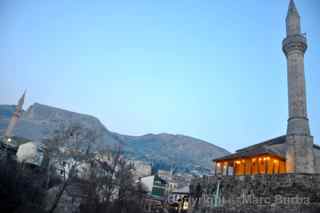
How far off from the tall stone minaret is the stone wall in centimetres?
569

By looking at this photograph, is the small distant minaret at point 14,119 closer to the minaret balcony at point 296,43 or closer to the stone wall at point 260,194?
the stone wall at point 260,194

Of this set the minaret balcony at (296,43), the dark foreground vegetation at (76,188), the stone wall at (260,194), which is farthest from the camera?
the minaret balcony at (296,43)

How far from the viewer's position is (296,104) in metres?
25.9

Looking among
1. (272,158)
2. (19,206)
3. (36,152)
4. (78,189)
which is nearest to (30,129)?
(36,152)

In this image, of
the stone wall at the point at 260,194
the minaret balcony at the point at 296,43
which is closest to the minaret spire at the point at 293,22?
the minaret balcony at the point at 296,43

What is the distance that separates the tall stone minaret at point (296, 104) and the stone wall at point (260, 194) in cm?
569

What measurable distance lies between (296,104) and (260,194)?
1121 cm

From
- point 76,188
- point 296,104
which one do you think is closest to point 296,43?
point 296,104

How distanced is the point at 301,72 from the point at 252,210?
1582cm

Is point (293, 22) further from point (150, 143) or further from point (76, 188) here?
point (150, 143)

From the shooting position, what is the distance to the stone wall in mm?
17531

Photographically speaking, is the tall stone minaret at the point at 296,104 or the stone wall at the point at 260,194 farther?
the tall stone minaret at the point at 296,104

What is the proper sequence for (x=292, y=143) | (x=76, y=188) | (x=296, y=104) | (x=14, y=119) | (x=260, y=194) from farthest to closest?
1. (x=14, y=119)
2. (x=76, y=188)
3. (x=296, y=104)
4. (x=292, y=143)
5. (x=260, y=194)

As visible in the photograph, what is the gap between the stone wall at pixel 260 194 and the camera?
17.5 metres
